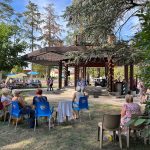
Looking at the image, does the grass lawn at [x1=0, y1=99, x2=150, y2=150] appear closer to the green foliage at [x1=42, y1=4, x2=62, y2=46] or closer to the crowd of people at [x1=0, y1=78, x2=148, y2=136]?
the crowd of people at [x1=0, y1=78, x2=148, y2=136]

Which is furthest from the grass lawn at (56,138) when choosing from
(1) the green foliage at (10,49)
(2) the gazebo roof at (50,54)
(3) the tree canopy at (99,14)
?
(1) the green foliage at (10,49)

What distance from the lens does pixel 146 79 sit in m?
2.95

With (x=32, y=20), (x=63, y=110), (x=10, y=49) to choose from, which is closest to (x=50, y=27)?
(x=32, y=20)

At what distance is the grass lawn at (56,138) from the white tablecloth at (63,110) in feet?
0.87

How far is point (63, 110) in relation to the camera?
898cm

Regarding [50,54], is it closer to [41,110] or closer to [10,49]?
[10,49]

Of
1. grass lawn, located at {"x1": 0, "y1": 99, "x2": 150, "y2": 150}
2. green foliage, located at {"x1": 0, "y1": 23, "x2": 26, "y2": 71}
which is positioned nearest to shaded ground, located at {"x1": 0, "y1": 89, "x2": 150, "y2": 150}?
grass lawn, located at {"x1": 0, "y1": 99, "x2": 150, "y2": 150}

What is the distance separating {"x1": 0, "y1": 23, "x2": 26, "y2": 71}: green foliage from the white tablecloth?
16420 mm

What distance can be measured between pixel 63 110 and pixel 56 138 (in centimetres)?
195

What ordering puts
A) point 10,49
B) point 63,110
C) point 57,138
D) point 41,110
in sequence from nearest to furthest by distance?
point 57,138 → point 41,110 → point 63,110 → point 10,49

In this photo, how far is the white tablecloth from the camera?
349 inches

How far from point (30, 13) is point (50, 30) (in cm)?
644

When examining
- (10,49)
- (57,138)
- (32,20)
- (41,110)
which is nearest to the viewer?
(57,138)

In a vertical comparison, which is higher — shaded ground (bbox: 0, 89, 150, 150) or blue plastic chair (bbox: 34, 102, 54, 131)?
blue plastic chair (bbox: 34, 102, 54, 131)
